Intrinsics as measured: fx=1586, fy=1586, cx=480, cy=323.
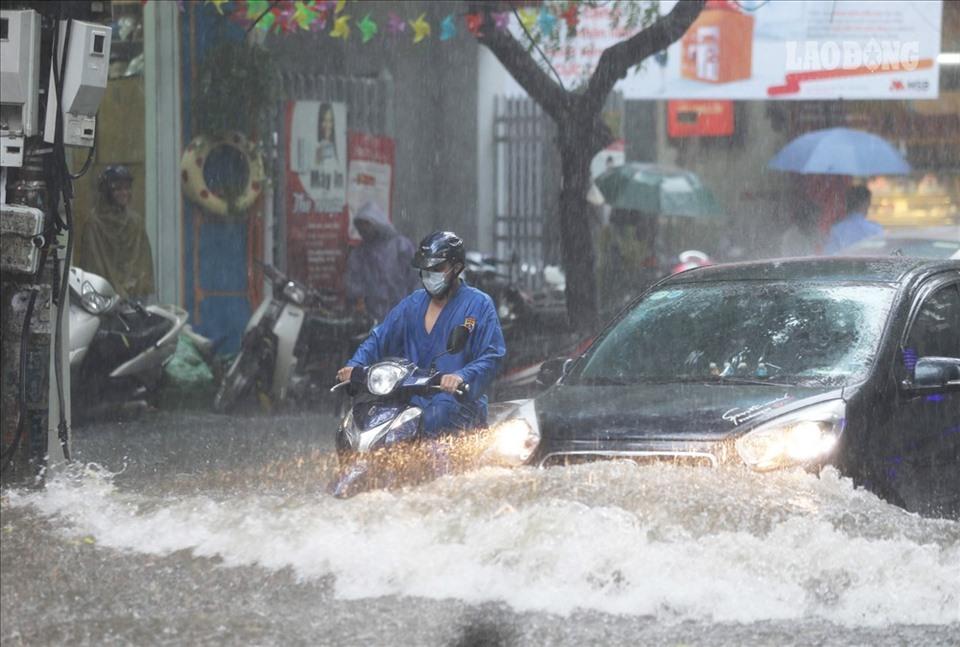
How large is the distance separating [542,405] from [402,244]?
21.4ft

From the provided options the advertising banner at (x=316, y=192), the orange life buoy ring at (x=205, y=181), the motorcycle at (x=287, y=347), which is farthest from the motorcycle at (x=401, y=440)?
the advertising banner at (x=316, y=192)

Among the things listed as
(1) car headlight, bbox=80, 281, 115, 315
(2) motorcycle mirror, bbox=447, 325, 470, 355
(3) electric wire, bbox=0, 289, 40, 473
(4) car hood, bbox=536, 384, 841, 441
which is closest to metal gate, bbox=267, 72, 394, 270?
(1) car headlight, bbox=80, 281, 115, 315

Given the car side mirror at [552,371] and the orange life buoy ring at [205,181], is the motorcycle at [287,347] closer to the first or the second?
the orange life buoy ring at [205,181]

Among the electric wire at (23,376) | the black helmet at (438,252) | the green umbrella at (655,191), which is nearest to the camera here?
the black helmet at (438,252)

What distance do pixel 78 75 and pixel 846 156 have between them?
12.7 metres

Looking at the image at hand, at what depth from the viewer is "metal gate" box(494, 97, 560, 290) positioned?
778 inches

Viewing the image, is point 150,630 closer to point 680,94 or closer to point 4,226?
point 4,226

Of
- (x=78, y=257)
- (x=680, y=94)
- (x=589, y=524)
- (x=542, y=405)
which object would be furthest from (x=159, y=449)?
(x=680, y=94)

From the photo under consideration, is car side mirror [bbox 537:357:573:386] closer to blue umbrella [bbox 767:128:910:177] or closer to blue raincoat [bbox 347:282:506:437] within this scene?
blue raincoat [bbox 347:282:506:437]

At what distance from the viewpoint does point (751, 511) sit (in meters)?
6.14

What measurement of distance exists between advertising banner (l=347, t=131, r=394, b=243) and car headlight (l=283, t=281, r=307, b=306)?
352cm

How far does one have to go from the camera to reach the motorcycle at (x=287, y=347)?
39.9 feet

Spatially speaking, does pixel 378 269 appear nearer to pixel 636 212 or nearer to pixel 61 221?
pixel 61 221

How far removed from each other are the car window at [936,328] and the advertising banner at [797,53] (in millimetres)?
9706
